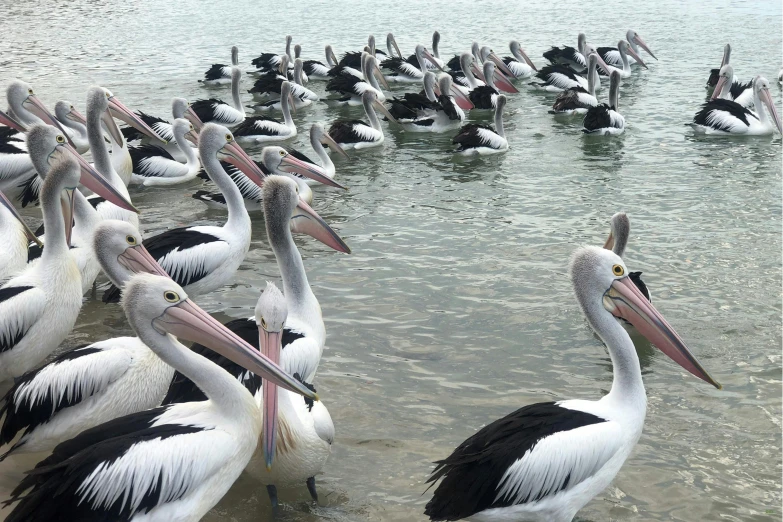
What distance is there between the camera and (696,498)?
13.0 ft

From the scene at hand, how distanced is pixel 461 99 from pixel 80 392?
32.8 ft

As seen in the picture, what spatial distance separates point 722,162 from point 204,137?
596cm

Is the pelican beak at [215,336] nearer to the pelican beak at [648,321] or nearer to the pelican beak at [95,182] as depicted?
the pelican beak at [648,321]

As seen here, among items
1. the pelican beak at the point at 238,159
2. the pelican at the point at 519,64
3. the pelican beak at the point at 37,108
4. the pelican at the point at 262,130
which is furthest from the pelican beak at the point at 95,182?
the pelican at the point at 519,64

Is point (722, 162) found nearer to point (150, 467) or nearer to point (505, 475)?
point (505, 475)

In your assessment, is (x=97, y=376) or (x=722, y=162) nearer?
(x=97, y=376)

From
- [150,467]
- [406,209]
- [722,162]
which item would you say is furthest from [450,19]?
[150,467]

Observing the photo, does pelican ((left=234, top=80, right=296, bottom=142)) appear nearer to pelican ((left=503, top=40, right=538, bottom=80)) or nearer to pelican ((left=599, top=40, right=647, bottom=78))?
pelican ((left=503, top=40, right=538, bottom=80))

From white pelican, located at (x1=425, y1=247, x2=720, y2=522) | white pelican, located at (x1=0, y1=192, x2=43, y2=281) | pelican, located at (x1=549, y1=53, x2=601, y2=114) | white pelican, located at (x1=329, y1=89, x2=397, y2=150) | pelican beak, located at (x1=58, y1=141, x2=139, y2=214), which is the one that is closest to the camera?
white pelican, located at (x1=425, y1=247, x2=720, y2=522)

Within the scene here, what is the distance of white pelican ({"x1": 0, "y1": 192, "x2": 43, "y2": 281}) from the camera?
16.2ft

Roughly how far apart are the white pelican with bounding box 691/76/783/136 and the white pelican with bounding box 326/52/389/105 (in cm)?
463

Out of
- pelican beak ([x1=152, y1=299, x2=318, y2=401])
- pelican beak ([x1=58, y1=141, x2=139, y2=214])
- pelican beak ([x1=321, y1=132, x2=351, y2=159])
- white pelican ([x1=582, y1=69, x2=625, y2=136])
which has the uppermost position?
pelican beak ([x1=152, y1=299, x2=318, y2=401])

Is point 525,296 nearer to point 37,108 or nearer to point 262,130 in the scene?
point 37,108

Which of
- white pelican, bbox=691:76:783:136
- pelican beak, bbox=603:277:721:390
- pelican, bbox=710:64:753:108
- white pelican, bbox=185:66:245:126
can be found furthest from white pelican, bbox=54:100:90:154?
pelican, bbox=710:64:753:108
